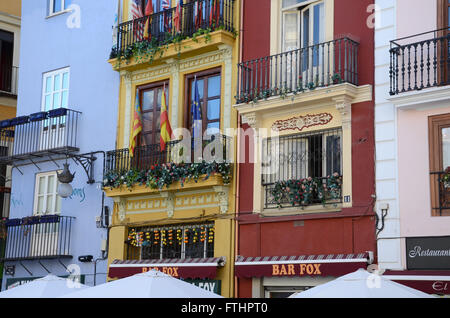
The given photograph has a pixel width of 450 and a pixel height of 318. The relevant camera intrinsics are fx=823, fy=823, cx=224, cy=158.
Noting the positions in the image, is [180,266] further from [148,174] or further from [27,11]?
[27,11]

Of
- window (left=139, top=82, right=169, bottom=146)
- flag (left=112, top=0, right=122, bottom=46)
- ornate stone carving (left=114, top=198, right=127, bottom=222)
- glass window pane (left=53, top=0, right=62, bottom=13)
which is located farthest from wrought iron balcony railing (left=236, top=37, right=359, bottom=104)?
glass window pane (left=53, top=0, right=62, bottom=13)

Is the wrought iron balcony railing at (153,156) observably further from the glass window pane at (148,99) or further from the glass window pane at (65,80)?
the glass window pane at (65,80)

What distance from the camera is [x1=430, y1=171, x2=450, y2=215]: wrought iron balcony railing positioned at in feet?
47.7

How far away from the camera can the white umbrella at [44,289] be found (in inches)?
564

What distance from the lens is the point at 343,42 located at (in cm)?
1633

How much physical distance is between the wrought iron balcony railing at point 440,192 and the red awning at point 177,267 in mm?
4974

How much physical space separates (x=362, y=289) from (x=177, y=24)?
33.0 feet

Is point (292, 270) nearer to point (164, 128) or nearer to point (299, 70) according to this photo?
point (299, 70)

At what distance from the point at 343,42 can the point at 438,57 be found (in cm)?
202

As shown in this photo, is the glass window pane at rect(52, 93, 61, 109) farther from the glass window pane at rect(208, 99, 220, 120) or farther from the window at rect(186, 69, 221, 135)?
the glass window pane at rect(208, 99, 220, 120)

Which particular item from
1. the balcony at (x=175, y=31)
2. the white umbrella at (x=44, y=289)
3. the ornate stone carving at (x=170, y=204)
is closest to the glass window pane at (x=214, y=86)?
the balcony at (x=175, y=31)

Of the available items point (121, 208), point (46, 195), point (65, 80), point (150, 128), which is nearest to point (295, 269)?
point (121, 208)

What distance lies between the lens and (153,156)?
19.5 m
